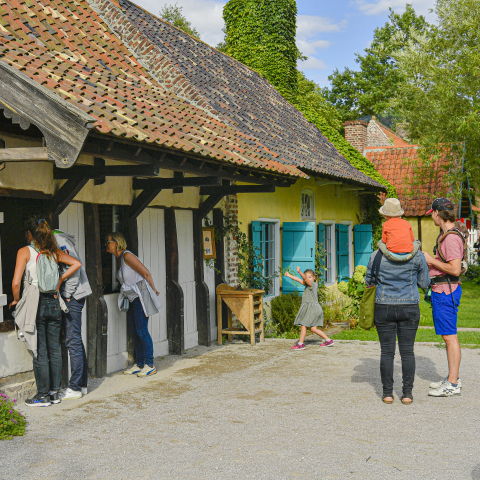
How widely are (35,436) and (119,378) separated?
208cm

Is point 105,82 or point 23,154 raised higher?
point 105,82

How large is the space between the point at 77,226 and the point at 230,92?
6.03m

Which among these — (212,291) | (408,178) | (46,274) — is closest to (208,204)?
(212,291)

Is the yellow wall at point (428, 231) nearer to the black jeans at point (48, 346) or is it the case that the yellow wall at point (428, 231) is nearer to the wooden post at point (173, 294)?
the wooden post at point (173, 294)

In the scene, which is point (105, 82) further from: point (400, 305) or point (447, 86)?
point (447, 86)

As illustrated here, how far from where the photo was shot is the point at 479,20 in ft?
59.7

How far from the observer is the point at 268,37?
1622 centimetres

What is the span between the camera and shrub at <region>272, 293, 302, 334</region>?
1083 cm

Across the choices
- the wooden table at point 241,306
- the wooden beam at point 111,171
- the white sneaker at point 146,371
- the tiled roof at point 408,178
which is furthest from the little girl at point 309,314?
the tiled roof at point 408,178

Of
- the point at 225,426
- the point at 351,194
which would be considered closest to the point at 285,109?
the point at 351,194

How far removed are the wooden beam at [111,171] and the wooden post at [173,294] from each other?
90.7 inches

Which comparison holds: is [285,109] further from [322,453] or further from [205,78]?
[322,453]

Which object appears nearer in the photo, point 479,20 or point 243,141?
point 243,141

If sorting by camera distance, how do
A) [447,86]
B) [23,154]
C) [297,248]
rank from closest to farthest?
1. [23,154]
2. [297,248]
3. [447,86]
